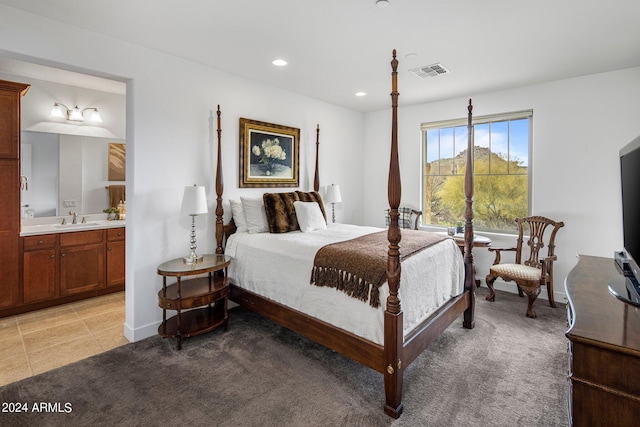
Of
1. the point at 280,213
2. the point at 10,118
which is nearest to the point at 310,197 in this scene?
the point at 280,213

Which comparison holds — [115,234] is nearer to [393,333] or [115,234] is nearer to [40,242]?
[40,242]

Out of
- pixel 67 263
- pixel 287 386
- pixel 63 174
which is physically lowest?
pixel 287 386

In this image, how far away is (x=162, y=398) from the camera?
84.3 inches

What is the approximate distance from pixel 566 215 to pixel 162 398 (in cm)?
451

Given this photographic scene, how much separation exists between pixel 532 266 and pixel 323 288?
9.61 ft

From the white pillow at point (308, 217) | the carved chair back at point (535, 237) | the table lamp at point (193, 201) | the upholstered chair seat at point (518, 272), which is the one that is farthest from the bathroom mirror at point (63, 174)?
the carved chair back at point (535, 237)

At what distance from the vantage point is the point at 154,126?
301 cm

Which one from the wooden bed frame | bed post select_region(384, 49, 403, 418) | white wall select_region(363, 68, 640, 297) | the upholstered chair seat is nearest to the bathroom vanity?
the wooden bed frame

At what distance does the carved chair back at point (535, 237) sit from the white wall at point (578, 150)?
0.20 m

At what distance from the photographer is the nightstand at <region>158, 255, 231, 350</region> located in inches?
108

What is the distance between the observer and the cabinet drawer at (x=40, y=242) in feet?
11.3

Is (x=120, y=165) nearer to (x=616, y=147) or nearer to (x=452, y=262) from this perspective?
(x=452, y=262)

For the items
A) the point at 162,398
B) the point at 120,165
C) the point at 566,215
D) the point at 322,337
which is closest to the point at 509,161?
the point at 566,215

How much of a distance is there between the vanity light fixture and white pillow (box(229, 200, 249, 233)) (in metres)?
2.39
